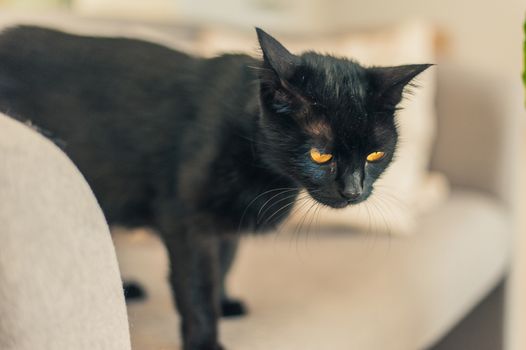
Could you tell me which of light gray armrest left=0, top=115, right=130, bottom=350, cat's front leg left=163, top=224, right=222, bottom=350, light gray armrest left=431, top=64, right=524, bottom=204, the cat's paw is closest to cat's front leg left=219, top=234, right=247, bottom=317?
the cat's paw

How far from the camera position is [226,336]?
821mm

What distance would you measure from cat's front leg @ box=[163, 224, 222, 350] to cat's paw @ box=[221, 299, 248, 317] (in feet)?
0.39

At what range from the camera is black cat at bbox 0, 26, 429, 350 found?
2.39 feet

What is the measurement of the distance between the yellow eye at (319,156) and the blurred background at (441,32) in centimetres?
34

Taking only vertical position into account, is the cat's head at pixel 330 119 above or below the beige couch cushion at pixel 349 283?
above

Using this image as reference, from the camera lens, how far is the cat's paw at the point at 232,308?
2.99 feet

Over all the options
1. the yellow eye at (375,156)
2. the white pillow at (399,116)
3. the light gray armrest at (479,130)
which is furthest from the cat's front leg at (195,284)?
Answer: the light gray armrest at (479,130)

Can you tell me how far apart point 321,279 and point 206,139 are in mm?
381

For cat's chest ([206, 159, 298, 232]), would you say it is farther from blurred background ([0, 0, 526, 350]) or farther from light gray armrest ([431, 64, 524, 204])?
light gray armrest ([431, 64, 524, 204])

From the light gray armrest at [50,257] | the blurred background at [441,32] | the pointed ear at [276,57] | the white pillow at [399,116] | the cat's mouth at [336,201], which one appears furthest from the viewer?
the blurred background at [441,32]

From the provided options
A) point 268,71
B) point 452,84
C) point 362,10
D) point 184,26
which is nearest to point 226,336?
point 268,71

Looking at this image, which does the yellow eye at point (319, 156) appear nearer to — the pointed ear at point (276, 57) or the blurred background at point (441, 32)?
the pointed ear at point (276, 57)

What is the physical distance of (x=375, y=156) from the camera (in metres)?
0.77

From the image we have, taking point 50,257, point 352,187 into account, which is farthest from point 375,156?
point 50,257
